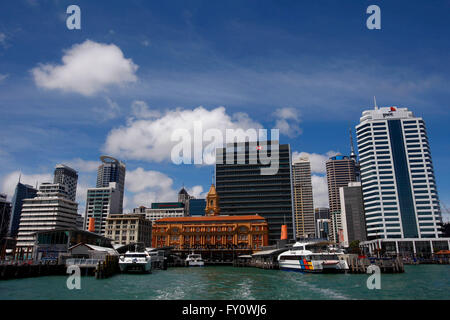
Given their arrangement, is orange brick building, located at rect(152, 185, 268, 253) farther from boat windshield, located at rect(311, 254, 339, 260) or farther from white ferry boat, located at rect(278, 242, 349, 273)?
boat windshield, located at rect(311, 254, 339, 260)

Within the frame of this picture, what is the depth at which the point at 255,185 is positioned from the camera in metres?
186

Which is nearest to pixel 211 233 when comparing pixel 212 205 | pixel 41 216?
pixel 212 205

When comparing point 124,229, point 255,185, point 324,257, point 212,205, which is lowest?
point 324,257

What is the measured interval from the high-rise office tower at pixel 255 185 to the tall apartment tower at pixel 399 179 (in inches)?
1818

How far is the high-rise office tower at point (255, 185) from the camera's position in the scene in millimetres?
180250

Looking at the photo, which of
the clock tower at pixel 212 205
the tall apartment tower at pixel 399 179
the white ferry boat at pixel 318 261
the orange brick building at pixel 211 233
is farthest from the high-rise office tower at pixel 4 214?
the tall apartment tower at pixel 399 179

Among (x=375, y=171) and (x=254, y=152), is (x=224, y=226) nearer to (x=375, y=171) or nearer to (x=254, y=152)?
(x=254, y=152)

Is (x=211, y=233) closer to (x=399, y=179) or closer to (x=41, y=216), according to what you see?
(x=41, y=216)

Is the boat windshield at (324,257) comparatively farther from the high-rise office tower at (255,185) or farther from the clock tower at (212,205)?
the high-rise office tower at (255,185)

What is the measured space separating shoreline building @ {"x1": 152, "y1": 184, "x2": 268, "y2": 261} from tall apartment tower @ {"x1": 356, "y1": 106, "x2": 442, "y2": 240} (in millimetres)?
71839

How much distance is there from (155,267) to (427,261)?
369ft

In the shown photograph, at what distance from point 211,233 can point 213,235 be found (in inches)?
49.3

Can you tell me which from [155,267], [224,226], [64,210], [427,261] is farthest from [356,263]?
[64,210]

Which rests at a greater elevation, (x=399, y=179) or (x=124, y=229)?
(x=399, y=179)
